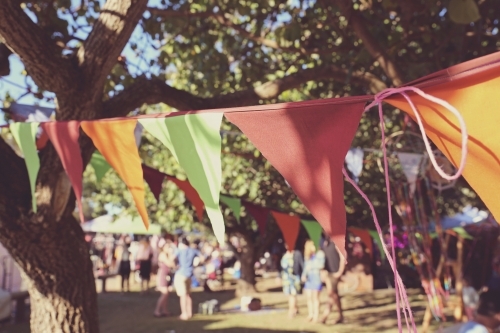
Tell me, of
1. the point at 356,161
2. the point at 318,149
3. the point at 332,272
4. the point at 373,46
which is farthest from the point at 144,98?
the point at 332,272

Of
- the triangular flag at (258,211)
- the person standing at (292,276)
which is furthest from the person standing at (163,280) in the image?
the triangular flag at (258,211)

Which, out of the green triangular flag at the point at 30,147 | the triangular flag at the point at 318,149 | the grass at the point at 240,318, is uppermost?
the green triangular flag at the point at 30,147

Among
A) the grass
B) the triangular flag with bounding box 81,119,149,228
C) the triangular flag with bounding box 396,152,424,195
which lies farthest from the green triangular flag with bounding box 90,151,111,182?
the grass

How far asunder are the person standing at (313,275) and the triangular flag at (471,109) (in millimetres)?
7553

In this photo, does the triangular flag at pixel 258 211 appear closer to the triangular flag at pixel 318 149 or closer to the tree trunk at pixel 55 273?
the tree trunk at pixel 55 273

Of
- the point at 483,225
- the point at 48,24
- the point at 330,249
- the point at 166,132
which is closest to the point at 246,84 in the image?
the point at 48,24

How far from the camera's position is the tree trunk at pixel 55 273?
3.74m

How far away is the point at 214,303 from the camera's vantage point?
35.9 ft

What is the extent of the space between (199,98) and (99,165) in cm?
154

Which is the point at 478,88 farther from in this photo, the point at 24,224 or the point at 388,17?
the point at 388,17

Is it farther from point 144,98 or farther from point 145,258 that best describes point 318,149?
point 145,258

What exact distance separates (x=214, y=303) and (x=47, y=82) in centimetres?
824

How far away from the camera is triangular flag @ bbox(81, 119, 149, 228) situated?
9.27 feet

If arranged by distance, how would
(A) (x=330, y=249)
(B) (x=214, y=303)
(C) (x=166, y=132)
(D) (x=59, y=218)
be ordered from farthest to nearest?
(B) (x=214, y=303)
(A) (x=330, y=249)
(D) (x=59, y=218)
(C) (x=166, y=132)
